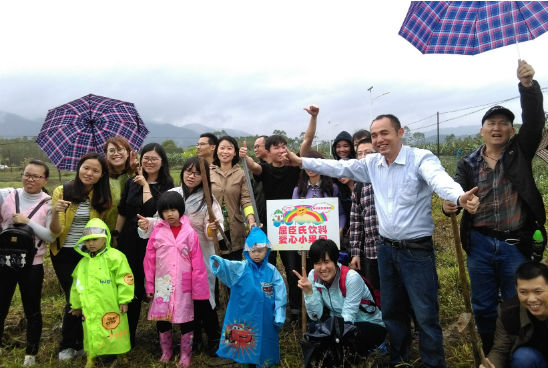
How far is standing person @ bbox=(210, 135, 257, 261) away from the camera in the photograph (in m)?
4.34

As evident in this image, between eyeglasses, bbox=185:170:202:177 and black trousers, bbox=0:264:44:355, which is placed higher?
eyeglasses, bbox=185:170:202:177

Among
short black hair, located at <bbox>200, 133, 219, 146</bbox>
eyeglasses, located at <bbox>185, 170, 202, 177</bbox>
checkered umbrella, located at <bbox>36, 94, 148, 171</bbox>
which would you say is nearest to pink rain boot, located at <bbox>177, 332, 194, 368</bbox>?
eyeglasses, located at <bbox>185, 170, 202, 177</bbox>

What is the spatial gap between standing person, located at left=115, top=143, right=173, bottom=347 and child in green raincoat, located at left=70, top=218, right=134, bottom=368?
0.86 ft

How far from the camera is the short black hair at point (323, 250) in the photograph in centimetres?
355

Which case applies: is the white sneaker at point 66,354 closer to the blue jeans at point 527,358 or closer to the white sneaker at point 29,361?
the white sneaker at point 29,361

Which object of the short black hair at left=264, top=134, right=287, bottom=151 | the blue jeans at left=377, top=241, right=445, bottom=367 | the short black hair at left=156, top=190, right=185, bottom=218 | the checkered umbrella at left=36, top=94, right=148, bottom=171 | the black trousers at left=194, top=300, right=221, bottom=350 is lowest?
the black trousers at left=194, top=300, right=221, bottom=350

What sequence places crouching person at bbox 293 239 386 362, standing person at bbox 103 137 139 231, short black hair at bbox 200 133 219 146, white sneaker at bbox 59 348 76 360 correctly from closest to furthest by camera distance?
crouching person at bbox 293 239 386 362 → white sneaker at bbox 59 348 76 360 → standing person at bbox 103 137 139 231 → short black hair at bbox 200 133 219 146

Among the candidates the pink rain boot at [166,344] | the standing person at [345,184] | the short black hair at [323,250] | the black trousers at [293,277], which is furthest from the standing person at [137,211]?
the standing person at [345,184]

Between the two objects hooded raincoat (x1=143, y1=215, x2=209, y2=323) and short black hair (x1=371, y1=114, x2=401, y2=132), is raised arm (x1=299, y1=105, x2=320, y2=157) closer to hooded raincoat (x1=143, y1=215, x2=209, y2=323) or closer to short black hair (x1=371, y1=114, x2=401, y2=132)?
short black hair (x1=371, y1=114, x2=401, y2=132)

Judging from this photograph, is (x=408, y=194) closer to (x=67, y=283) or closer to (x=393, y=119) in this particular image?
(x=393, y=119)

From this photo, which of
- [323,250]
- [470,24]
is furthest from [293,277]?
[470,24]

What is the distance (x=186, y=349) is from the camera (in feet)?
12.5

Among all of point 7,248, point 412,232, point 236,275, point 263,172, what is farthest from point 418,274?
point 7,248

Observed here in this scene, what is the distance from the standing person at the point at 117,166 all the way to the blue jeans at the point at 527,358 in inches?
152
